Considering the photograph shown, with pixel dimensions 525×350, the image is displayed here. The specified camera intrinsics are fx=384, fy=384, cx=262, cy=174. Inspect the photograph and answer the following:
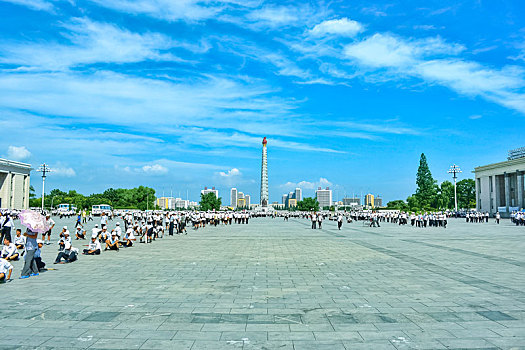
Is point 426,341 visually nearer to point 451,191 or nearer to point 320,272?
point 320,272

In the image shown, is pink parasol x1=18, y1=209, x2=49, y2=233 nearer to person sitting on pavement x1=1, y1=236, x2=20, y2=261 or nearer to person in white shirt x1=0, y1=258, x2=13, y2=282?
person in white shirt x1=0, y1=258, x2=13, y2=282

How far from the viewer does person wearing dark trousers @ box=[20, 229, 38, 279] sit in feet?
36.5

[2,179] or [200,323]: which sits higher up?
[2,179]

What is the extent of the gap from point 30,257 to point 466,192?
116 m

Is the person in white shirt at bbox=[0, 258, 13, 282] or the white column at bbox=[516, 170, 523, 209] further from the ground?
the white column at bbox=[516, 170, 523, 209]

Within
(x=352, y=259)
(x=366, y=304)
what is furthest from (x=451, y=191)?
(x=366, y=304)

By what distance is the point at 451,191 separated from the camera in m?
110

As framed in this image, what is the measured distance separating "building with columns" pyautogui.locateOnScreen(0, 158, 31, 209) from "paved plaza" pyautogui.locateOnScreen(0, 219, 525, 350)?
87680 mm

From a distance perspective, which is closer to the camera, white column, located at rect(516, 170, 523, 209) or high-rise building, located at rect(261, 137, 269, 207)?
white column, located at rect(516, 170, 523, 209)

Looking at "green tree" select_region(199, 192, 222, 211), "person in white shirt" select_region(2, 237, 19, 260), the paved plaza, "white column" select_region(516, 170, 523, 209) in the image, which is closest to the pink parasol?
the paved plaza

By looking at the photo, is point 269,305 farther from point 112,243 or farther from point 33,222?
point 112,243

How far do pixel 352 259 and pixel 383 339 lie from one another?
361 inches

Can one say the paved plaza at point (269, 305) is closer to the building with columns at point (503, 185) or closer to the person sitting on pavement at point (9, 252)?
the person sitting on pavement at point (9, 252)

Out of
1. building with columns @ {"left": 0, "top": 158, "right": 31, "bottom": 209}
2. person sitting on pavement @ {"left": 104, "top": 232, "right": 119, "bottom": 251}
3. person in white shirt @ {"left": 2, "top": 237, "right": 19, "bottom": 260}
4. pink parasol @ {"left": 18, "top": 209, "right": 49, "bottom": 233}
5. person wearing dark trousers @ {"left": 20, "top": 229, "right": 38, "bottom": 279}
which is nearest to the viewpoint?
pink parasol @ {"left": 18, "top": 209, "right": 49, "bottom": 233}
